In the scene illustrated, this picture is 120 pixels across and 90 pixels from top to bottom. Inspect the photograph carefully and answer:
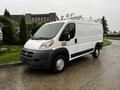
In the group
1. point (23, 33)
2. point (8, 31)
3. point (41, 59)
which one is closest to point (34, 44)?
point (41, 59)

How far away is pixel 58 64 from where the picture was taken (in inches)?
261

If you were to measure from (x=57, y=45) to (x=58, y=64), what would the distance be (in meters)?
0.79

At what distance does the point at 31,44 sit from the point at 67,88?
262 centimetres

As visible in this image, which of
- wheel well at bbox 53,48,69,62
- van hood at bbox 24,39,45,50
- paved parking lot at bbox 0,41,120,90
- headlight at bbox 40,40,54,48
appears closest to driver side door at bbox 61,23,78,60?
wheel well at bbox 53,48,69,62

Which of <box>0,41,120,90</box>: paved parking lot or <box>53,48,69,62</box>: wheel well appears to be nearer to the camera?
<box>0,41,120,90</box>: paved parking lot

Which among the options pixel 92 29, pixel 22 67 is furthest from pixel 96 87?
pixel 92 29

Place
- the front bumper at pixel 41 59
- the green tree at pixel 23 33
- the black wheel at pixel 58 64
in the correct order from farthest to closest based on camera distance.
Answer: the green tree at pixel 23 33 < the black wheel at pixel 58 64 < the front bumper at pixel 41 59

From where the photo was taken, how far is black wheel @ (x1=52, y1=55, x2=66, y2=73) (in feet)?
21.2

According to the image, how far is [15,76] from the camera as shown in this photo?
6461 millimetres

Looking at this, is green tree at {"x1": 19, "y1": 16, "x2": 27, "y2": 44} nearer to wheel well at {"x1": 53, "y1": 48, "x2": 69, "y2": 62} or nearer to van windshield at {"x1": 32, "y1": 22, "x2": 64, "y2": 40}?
van windshield at {"x1": 32, "y1": 22, "x2": 64, "y2": 40}

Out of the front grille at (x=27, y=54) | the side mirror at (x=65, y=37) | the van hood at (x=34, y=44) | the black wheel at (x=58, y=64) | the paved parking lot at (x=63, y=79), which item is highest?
the side mirror at (x=65, y=37)

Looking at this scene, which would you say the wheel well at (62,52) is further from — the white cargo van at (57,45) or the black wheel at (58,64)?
the black wheel at (58,64)

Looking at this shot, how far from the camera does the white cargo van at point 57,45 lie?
247 inches

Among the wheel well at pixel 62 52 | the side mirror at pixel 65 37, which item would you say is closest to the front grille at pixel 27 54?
the wheel well at pixel 62 52
